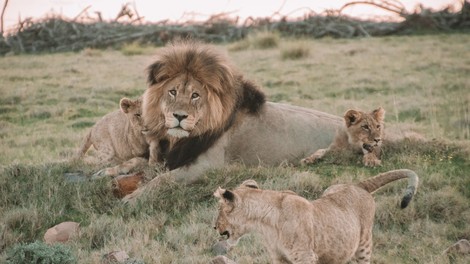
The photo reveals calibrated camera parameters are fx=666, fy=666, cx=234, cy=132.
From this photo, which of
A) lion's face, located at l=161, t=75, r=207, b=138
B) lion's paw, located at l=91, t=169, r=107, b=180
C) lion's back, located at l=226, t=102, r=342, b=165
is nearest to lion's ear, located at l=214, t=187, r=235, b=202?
lion's face, located at l=161, t=75, r=207, b=138

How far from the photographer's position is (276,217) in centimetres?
375

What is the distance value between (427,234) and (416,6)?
14520 millimetres

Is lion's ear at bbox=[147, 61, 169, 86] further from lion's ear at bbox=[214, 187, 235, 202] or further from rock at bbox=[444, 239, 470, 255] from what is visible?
rock at bbox=[444, 239, 470, 255]

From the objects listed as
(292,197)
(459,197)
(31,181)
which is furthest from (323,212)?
(31,181)

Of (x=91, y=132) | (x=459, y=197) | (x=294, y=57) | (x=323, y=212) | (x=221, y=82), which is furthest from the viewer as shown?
(x=294, y=57)

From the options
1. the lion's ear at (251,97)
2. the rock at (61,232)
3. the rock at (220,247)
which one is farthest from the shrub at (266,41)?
the rock at (220,247)

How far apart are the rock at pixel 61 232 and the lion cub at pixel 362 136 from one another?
7.55 feet

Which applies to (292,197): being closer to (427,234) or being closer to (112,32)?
(427,234)

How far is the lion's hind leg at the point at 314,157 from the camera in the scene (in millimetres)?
6402

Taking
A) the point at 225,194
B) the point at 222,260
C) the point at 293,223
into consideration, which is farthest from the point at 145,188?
the point at 293,223

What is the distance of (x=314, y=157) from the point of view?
6.43 metres

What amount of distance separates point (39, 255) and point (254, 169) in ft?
8.16

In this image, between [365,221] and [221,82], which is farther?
[221,82]

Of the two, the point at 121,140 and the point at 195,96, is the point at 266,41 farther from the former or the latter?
the point at 195,96
